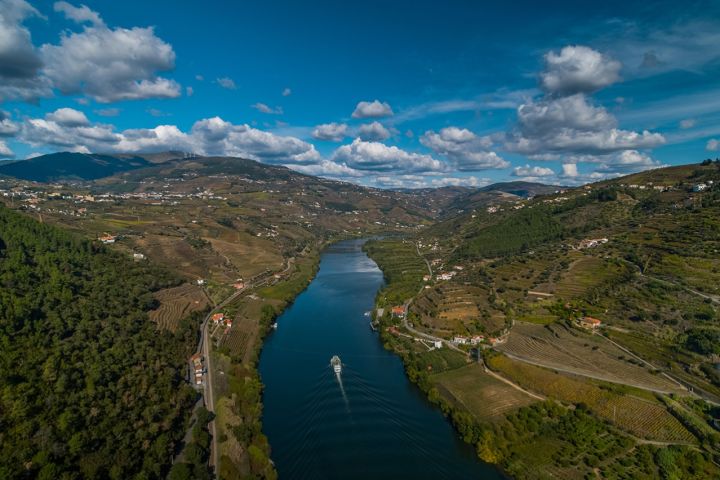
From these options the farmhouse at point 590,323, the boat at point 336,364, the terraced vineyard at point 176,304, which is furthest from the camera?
the terraced vineyard at point 176,304

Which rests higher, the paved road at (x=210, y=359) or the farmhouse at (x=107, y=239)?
the farmhouse at (x=107, y=239)

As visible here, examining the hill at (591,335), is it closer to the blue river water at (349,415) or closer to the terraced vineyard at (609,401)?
the terraced vineyard at (609,401)

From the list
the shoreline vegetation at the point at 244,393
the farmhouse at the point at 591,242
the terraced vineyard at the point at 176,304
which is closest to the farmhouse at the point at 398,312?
the shoreline vegetation at the point at 244,393

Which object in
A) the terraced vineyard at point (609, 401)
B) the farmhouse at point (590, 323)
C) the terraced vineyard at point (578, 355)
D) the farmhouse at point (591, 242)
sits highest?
the farmhouse at point (591, 242)

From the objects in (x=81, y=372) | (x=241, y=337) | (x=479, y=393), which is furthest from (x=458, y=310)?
(x=81, y=372)

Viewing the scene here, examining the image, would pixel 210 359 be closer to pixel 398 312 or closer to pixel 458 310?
pixel 398 312

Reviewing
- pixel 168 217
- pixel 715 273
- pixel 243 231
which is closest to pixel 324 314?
pixel 715 273

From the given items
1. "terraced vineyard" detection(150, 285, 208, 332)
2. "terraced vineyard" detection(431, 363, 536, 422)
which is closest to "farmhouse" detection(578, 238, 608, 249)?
"terraced vineyard" detection(431, 363, 536, 422)
